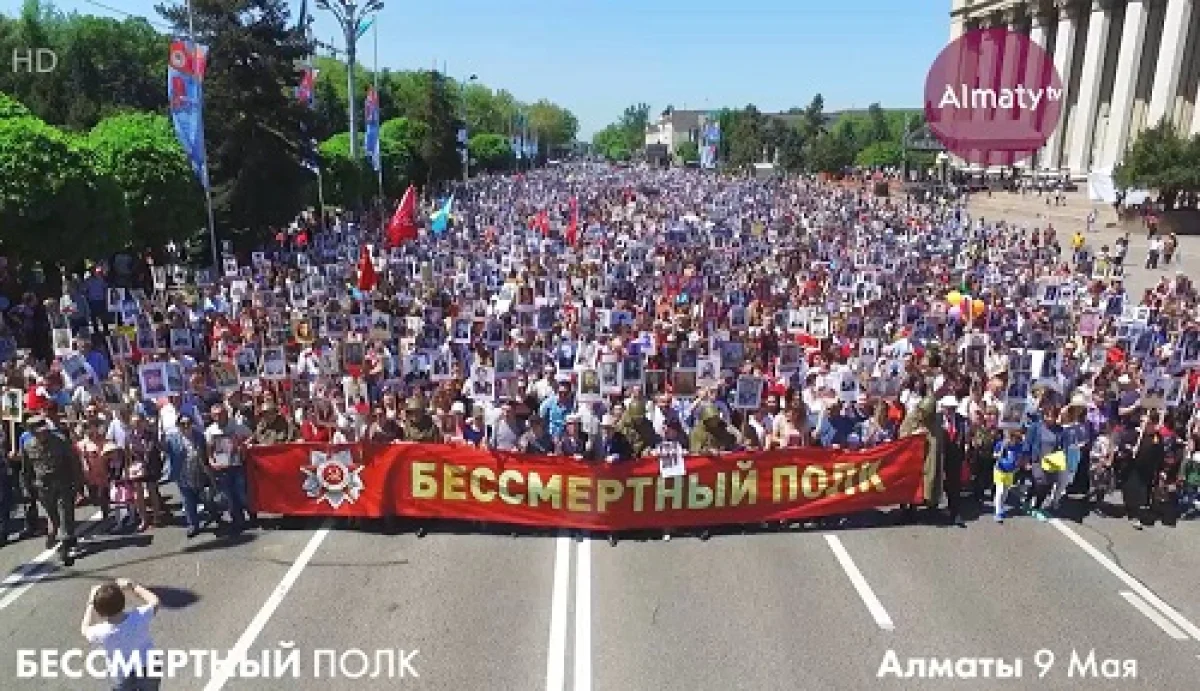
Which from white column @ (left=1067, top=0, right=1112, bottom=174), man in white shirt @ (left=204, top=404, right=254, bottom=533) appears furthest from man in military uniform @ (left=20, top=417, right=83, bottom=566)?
white column @ (left=1067, top=0, right=1112, bottom=174)

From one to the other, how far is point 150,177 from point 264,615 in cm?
A: 1769

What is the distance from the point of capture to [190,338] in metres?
14.8

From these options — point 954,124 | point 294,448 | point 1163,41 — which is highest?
point 1163,41

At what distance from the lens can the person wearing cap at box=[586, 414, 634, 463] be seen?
32.0 ft

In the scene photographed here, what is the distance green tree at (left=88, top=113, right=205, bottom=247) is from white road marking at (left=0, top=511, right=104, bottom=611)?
14.4 meters

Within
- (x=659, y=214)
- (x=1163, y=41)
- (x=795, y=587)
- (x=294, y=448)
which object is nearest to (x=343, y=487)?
(x=294, y=448)

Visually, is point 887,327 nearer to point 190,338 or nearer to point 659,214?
point 190,338

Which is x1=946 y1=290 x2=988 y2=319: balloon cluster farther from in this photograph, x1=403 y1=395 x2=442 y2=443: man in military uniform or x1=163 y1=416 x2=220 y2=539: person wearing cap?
x1=163 y1=416 x2=220 y2=539: person wearing cap

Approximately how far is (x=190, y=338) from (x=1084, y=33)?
71835 mm

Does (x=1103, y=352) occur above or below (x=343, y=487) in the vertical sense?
above

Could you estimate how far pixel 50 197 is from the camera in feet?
54.6

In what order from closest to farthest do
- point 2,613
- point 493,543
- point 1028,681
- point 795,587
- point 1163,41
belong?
point 1028,681, point 2,613, point 795,587, point 493,543, point 1163,41

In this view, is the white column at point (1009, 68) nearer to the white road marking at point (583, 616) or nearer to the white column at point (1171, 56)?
the white column at point (1171, 56)

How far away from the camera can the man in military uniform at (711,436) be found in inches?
391
